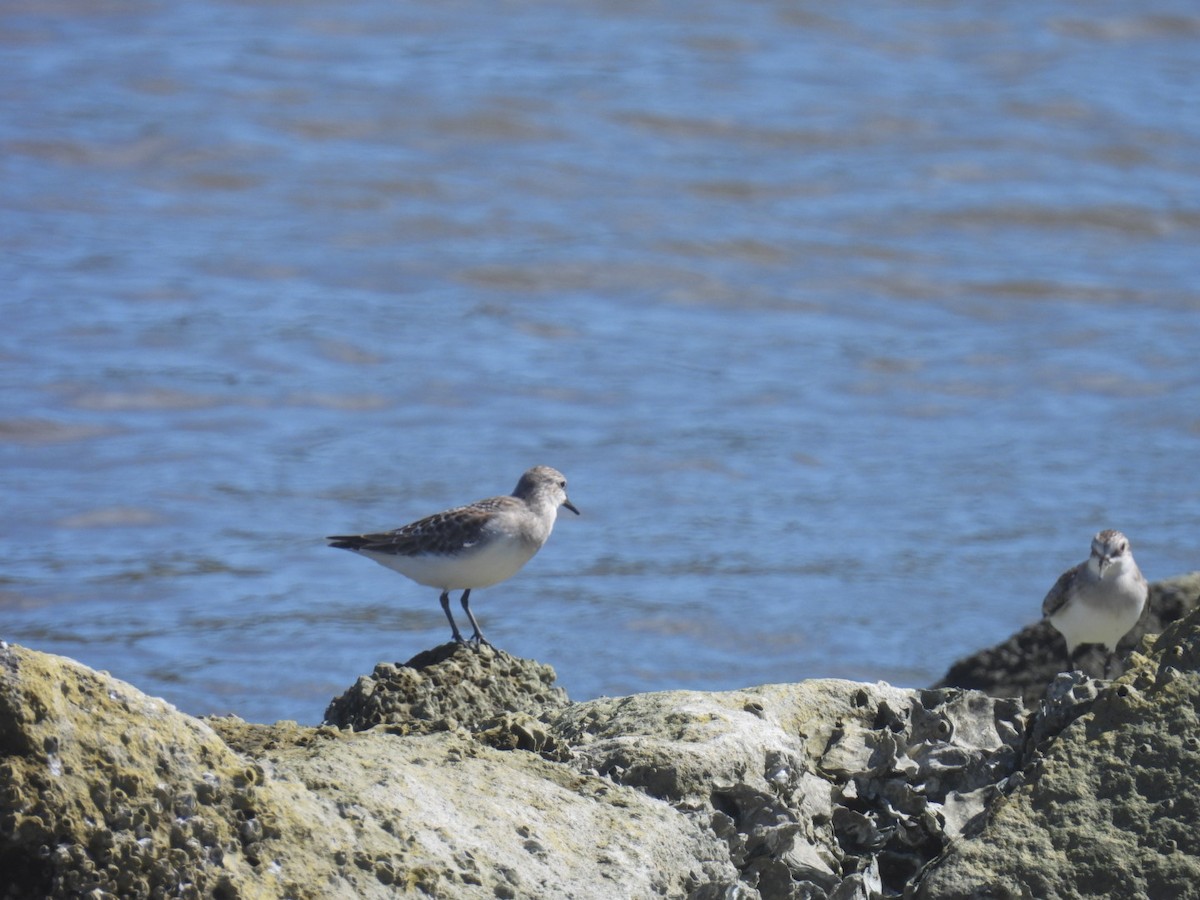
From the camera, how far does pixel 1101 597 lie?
750 centimetres

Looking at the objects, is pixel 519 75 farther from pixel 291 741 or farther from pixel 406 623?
pixel 291 741

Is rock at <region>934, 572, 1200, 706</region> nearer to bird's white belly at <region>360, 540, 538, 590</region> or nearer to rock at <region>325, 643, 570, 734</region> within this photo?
bird's white belly at <region>360, 540, 538, 590</region>

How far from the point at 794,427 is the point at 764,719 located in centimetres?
1002

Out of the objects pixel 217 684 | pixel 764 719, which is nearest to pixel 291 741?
pixel 764 719

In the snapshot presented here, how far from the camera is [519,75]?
22.5m

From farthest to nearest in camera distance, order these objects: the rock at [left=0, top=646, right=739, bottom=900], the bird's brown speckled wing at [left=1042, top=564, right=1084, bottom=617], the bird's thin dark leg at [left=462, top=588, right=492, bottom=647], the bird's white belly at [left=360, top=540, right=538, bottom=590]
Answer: the bird's brown speckled wing at [left=1042, top=564, right=1084, bottom=617]
the bird's white belly at [left=360, top=540, right=538, bottom=590]
the bird's thin dark leg at [left=462, top=588, right=492, bottom=647]
the rock at [left=0, top=646, right=739, bottom=900]

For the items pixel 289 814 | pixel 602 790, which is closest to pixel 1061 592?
pixel 602 790

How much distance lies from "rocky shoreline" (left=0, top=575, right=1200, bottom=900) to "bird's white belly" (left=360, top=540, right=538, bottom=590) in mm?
1530

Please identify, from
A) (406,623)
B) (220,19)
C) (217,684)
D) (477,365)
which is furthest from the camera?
(220,19)

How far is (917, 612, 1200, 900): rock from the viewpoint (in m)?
4.23

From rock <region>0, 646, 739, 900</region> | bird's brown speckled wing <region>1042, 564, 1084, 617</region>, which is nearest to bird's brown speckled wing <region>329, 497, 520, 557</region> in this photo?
bird's brown speckled wing <region>1042, 564, 1084, 617</region>

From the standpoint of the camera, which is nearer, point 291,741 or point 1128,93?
point 291,741

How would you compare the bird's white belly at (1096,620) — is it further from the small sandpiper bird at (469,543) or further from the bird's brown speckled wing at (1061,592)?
the small sandpiper bird at (469,543)

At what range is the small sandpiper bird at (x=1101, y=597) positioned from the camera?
24.6ft
